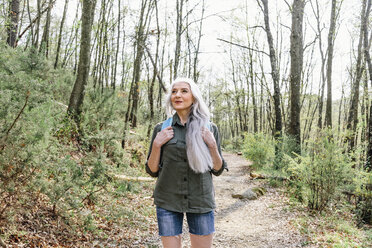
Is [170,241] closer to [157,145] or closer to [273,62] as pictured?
[157,145]

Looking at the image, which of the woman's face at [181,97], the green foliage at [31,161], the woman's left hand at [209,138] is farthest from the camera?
the green foliage at [31,161]

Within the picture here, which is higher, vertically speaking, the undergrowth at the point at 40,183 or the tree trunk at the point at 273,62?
the tree trunk at the point at 273,62

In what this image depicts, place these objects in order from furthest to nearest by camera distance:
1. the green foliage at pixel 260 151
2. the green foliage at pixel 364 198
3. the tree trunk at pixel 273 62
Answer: the green foliage at pixel 260 151
the tree trunk at pixel 273 62
the green foliage at pixel 364 198

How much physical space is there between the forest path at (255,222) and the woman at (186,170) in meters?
2.88

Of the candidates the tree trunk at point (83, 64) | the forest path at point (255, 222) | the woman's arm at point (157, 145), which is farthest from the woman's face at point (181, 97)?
the tree trunk at point (83, 64)

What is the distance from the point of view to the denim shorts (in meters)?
1.82

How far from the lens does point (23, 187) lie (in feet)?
9.97

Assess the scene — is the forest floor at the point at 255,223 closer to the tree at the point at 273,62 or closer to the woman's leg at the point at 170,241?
the woman's leg at the point at 170,241

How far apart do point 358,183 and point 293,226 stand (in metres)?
1.89

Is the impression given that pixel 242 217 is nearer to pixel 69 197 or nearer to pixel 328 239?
pixel 328 239

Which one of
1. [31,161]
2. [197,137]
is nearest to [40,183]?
[31,161]

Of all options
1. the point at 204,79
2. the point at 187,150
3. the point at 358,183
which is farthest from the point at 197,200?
the point at 204,79

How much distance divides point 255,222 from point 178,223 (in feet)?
15.0

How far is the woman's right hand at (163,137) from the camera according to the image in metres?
1.92
